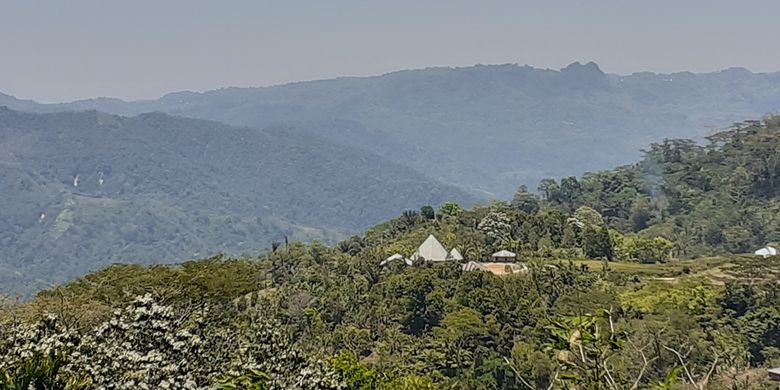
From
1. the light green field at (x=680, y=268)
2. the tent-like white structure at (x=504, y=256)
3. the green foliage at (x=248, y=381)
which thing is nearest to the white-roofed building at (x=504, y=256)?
the tent-like white structure at (x=504, y=256)

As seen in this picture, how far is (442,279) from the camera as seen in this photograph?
3378 centimetres

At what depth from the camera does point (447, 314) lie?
1212 inches

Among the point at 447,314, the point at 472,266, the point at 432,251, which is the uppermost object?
the point at 447,314

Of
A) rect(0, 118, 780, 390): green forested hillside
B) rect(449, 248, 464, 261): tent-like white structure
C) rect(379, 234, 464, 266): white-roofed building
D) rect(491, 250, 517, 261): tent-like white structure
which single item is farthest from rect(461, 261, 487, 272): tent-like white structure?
rect(491, 250, 517, 261): tent-like white structure

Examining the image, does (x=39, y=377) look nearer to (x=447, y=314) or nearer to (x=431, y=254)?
(x=447, y=314)

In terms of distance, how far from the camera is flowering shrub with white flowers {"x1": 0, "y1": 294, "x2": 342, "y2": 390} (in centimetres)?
896

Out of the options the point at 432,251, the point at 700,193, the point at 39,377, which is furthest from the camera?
the point at 700,193

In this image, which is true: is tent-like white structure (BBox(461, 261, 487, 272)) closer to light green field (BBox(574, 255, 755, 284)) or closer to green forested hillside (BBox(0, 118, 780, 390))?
green forested hillside (BBox(0, 118, 780, 390))

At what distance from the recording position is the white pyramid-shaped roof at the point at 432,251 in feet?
131

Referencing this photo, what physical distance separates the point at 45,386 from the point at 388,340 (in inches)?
912

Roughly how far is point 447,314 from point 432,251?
9860 mm

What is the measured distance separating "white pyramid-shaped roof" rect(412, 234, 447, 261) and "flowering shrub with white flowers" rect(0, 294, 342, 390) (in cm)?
2791

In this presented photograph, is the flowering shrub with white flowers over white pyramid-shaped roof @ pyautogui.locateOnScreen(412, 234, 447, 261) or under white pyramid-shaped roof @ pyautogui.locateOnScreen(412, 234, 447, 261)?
over

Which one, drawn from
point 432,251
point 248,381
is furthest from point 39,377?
point 432,251
